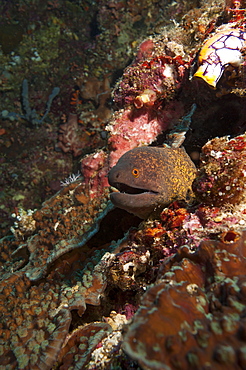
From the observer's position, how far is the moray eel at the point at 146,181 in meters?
2.35

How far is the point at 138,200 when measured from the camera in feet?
7.61

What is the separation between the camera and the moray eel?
2346 millimetres

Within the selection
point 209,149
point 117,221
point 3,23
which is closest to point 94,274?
point 117,221

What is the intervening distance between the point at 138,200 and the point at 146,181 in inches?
10.1

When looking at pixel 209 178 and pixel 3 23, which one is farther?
pixel 3 23

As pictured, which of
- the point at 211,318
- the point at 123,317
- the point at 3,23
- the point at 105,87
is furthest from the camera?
the point at 3,23

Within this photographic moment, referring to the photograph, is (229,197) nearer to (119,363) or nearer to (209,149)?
(209,149)

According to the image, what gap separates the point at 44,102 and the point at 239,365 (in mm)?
9379

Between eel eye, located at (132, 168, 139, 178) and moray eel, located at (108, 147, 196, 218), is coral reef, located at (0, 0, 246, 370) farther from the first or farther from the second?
eel eye, located at (132, 168, 139, 178)

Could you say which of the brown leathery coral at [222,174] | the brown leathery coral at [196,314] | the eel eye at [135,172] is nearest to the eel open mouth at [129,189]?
the eel eye at [135,172]

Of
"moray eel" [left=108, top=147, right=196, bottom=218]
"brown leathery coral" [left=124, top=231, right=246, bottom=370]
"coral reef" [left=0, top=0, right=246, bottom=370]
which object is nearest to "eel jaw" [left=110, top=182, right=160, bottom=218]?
"moray eel" [left=108, top=147, right=196, bottom=218]

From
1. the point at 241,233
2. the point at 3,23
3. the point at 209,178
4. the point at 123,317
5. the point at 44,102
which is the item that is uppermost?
the point at 3,23

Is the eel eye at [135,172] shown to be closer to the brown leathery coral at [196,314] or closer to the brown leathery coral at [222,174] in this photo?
the brown leathery coral at [222,174]

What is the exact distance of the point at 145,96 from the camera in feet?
12.5
